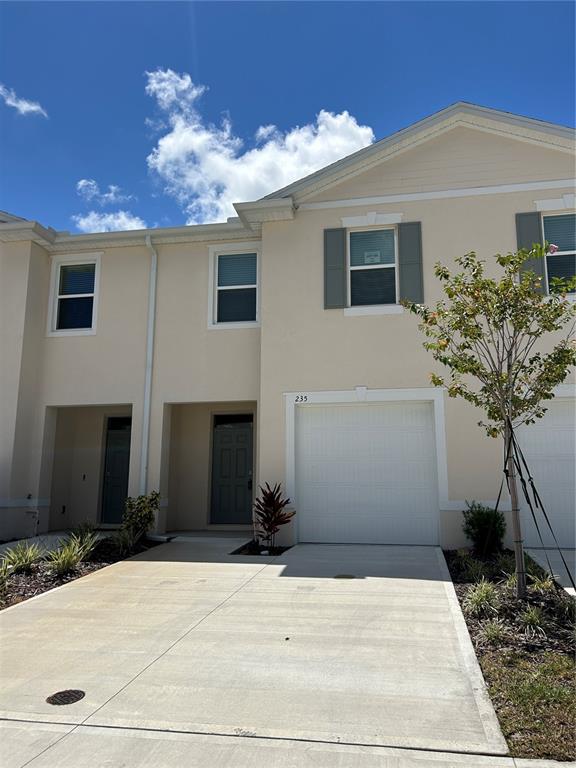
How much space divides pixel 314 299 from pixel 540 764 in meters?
8.49

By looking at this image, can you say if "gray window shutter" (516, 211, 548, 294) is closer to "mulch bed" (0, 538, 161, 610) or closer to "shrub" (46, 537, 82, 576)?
"mulch bed" (0, 538, 161, 610)

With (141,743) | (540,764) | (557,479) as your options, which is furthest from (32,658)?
(557,479)

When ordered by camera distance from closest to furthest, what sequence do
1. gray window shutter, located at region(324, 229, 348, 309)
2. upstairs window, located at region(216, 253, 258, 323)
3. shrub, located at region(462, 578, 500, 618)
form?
shrub, located at region(462, 578, 500, 618) → gray window shutter, located at region(324, 229, 348, 309) → upstairs window, located at region(216, 253, 258, 323)

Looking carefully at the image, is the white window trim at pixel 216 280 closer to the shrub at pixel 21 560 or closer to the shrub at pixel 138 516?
the shrub at pixel 138 516

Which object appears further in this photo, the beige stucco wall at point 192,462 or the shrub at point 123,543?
the beige stucco wall at point 192,462

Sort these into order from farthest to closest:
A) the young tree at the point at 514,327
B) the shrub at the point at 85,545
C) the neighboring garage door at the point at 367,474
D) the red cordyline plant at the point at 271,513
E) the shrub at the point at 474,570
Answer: the neighboring garage door at the point at 367,474, the red cordyline plant at the point at 271,513, the shrub at the point at 85,545, the shrub at the point at 474,570, the young tree at the point at 514,327

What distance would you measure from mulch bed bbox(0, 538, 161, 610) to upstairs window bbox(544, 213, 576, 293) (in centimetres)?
898

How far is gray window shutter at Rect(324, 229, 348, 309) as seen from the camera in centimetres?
1063

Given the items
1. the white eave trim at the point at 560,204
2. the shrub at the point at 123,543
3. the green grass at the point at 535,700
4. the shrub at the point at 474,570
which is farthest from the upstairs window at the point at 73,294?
the green grass at the point at 535,700

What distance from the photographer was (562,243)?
10.2 metres

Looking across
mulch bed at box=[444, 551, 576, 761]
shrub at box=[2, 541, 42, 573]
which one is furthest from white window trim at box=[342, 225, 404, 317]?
shrub at box=[2, 541, 42, 573]

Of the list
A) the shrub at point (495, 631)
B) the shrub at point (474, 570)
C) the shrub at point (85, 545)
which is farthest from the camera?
the shrub at point (85, 545)

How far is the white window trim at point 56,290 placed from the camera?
12.2 meters

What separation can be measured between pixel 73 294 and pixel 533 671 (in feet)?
37.0
